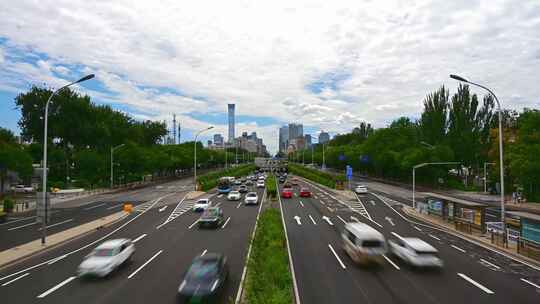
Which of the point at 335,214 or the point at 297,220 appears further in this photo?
the point at 335,214

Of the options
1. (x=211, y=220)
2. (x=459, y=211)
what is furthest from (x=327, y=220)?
(x=459, y=211)

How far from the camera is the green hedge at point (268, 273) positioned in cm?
1264

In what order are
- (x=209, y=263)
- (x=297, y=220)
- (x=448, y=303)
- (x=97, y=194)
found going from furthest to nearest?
(x=97, y=194)
(x=297, y=220)
(x=209, y=263)
(x=448, y=303)

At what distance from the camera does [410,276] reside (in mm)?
19625

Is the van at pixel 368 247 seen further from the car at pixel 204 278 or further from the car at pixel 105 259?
the car at pixel 105 259

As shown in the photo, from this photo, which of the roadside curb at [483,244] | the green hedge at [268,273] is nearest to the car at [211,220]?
the green hedge at [268,273]

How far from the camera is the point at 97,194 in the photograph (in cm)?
6962

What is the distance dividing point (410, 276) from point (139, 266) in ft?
46.9

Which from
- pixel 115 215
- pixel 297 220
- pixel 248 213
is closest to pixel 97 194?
pixel 115 215

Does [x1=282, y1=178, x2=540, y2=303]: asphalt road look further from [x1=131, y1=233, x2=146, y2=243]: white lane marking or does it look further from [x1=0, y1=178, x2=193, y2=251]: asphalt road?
[x1=0, y1=178, x2=193, y2=251]: asphalt road

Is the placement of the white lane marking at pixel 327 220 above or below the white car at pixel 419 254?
below

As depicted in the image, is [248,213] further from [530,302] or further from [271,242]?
[530,302]

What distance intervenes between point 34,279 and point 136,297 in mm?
6566

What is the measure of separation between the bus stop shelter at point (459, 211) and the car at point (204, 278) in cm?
2305
